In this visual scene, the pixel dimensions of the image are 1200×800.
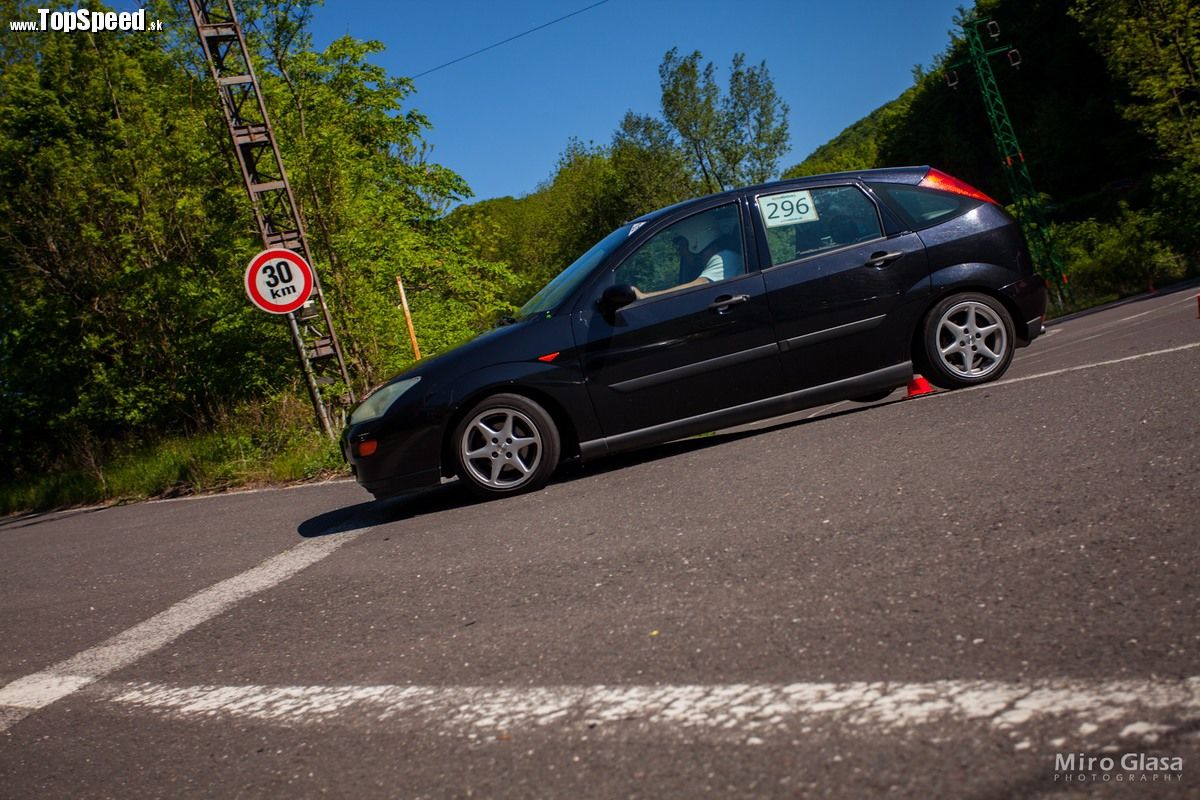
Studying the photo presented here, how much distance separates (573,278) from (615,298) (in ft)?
2.11

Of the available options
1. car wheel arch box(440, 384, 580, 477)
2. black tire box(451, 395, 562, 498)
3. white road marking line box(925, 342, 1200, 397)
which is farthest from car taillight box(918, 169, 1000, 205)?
black tire box(451, 395, 562, 498)

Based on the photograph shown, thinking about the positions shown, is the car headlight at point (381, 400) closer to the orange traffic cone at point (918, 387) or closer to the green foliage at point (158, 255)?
the orange traffic cone at point (918, 387)

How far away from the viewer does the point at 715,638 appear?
3.39 meters

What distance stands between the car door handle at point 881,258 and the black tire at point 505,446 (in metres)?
2.45

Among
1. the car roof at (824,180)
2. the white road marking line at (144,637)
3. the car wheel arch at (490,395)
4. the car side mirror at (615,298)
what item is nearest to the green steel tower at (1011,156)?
the car roof at (824,180)

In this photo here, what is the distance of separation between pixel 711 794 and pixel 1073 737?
31.9 inches

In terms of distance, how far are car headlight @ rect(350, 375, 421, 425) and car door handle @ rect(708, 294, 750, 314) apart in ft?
6.67

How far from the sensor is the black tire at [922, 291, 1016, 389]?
23.8 feet

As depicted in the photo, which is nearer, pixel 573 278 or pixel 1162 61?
pixel 573 278

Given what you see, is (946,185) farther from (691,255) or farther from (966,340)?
(691,255)

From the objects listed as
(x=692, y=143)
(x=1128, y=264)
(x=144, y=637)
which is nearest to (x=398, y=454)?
(x=144, y=637)

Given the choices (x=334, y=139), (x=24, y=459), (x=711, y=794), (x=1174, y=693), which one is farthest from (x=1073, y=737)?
(x=24, y=459)

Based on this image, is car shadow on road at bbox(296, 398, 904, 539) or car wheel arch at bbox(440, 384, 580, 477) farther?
car shadow on road at bbox(296, 398, 904, 539)

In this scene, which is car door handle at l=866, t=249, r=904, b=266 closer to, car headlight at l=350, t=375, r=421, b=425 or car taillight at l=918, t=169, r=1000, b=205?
car taillight at l=918, t=169, r=1000, b=205
